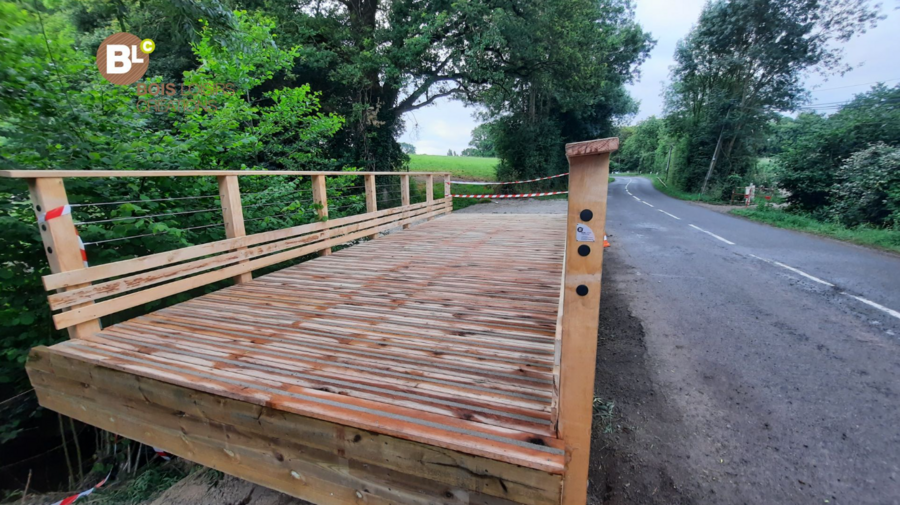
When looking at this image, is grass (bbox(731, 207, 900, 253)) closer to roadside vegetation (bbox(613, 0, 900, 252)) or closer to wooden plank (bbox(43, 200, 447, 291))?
roadside vegetation (bbox(613, 0, 900, 252))

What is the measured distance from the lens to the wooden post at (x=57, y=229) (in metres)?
2.13

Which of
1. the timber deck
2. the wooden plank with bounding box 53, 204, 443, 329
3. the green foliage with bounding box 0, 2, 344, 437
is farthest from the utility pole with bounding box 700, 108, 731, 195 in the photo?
the green foliage with bounding box 0, 2, 344, 437

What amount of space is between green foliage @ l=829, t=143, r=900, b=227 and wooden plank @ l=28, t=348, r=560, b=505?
41.2ft

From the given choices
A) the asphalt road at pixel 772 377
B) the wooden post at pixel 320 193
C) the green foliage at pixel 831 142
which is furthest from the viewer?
the green foliage at pixel 831 142

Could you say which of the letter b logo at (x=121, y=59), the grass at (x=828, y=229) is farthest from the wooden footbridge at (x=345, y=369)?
the grass at (x=828, y=229)

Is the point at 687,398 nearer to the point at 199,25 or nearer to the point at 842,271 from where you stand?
the point at 842,271

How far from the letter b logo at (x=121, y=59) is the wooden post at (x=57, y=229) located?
3.61m

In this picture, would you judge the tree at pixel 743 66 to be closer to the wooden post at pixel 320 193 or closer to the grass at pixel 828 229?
the grass at pixel 828 229

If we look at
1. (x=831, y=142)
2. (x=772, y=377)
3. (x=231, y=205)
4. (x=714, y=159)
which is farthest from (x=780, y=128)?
(x=231, y=205)

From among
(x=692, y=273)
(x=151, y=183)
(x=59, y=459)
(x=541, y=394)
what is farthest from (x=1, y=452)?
(x=692, y=273)

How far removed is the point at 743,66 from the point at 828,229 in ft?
41.7

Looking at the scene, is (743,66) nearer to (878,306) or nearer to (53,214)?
(878,306)

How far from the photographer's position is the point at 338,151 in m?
12.8

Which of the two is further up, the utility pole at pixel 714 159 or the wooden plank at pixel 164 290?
the utility pole at pixel 714 159
